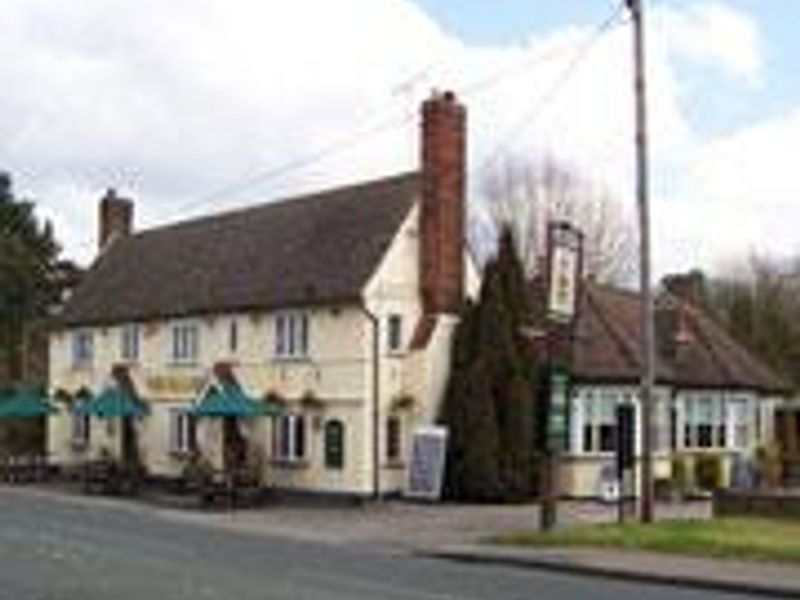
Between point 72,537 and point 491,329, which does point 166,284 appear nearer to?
point 491,329

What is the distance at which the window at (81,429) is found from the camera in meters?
66.6

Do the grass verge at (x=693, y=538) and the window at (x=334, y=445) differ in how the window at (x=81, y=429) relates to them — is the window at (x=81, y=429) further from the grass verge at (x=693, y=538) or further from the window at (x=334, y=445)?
the grass verge at (x=693, y=538)

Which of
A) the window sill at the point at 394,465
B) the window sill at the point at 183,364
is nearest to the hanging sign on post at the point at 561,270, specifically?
the window sill at the point at 394,465

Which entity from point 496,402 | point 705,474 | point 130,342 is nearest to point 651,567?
point 496,402

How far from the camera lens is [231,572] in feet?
90.7

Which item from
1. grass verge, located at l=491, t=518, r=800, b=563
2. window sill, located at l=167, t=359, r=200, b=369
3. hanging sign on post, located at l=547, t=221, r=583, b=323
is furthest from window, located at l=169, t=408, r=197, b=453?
grass verge, located at l=491, t=518, r=800, b=563

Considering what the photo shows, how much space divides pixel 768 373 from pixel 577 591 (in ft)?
119

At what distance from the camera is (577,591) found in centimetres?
2641

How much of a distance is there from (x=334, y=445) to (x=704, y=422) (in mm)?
11831

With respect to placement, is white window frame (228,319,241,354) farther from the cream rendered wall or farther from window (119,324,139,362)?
window (119,324,139,362)

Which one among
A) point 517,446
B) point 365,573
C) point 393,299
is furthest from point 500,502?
point 365,573

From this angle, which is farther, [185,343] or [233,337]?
[185,343]

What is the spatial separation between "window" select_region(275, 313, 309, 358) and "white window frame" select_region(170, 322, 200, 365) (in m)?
4.77

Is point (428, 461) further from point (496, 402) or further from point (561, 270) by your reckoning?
point (561, 270)
